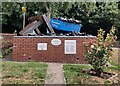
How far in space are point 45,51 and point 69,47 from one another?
2.74 ft

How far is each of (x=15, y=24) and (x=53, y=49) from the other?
10.4 metres

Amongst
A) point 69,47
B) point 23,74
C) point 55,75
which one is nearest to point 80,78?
point 55,75

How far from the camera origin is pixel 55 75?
840cm

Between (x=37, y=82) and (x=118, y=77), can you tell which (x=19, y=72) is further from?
(x=118, y=77)

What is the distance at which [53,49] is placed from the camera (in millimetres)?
11195

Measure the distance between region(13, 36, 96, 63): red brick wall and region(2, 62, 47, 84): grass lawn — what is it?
143 centimetres

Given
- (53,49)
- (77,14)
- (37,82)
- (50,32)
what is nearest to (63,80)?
(37,82)

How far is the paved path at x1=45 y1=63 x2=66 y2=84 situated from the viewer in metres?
7.62

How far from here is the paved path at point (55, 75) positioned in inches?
300

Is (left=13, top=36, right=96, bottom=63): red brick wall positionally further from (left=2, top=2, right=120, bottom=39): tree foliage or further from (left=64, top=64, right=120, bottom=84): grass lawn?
(left=2, top=2, right=120, bottom=39): tree foliage

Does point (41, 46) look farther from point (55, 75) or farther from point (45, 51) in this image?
point (55, 75)

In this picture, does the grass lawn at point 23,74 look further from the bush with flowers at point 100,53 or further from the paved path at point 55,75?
Result: the bush with flowers at point 100,53

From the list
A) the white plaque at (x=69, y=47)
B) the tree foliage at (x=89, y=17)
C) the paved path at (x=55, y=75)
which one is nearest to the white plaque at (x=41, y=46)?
the white plaque at (x=69, y=47)

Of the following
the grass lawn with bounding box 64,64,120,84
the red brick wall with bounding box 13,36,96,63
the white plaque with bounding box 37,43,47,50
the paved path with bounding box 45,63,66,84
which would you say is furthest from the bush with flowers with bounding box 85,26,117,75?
the white plaque with bounding box 37,43,47,50
